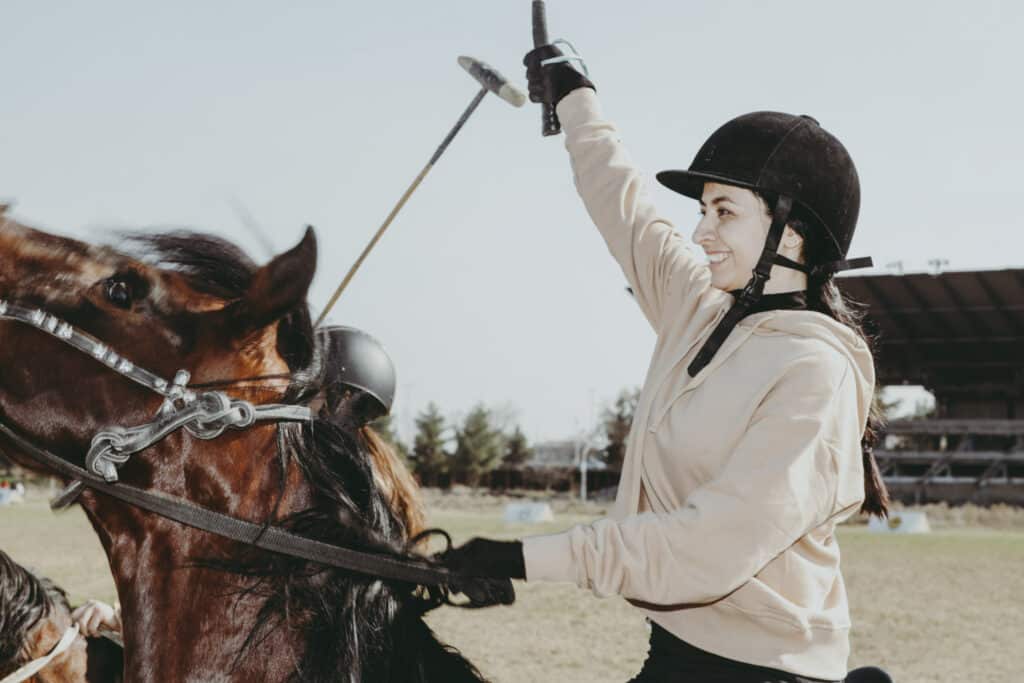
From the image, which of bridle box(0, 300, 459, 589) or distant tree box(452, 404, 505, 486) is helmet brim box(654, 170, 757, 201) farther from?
distant tree box(452, 404, 505, 486)

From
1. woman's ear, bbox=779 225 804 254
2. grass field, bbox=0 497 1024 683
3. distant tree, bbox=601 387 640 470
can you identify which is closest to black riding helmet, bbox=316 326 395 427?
woman's ear, bbox=779 225 804 254

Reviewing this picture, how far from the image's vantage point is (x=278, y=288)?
193 cm

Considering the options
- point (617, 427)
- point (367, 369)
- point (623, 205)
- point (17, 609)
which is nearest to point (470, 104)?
point (623, 205)

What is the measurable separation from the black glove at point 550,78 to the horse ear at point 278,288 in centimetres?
118

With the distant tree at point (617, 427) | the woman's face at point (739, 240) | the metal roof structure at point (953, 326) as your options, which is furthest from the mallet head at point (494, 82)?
the distant tree at point (617, 427)

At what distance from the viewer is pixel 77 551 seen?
18953 mm

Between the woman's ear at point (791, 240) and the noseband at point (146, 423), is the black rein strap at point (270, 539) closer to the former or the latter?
the noseband at point (146, 423)

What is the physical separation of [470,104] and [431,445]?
200 feet

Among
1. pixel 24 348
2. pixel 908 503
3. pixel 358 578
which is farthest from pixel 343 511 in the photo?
pixel 908 503

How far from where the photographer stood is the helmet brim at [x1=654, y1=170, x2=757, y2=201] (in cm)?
235

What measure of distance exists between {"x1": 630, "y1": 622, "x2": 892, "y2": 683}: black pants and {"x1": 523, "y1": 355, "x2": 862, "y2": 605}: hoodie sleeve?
0.26m

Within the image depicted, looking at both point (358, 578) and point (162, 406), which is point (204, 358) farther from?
point (358, 578)

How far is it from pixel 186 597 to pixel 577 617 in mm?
11065

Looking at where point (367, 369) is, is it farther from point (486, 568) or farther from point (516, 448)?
point (516, 448)
